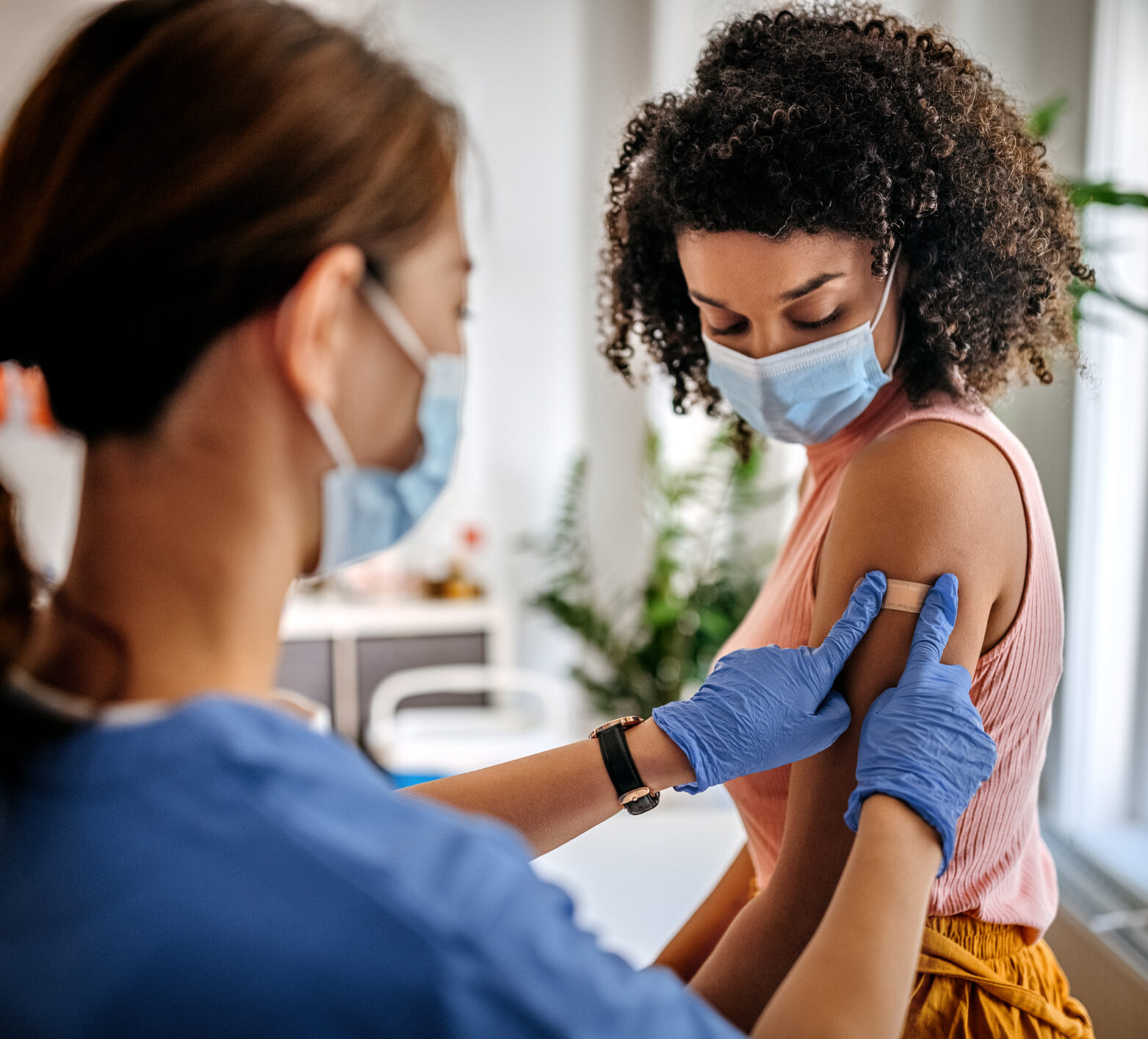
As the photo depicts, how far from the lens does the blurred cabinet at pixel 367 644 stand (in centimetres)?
400

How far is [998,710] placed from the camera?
98cm

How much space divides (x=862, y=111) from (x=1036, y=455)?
1790 mm

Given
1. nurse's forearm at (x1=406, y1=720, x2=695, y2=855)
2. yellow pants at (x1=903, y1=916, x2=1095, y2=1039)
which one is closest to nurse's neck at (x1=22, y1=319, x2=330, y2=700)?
nurse's forearm at (x1=406, y1=720, x2=695, y2=855)

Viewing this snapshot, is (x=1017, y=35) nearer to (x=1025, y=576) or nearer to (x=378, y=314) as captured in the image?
(x=1025, y=576)

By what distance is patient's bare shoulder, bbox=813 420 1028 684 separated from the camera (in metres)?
0.93

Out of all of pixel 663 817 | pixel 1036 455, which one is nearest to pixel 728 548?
pixel 1036 455

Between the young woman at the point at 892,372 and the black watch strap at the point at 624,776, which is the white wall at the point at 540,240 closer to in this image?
the young woman at the point at 892,372

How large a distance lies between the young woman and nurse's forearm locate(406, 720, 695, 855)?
15 cm

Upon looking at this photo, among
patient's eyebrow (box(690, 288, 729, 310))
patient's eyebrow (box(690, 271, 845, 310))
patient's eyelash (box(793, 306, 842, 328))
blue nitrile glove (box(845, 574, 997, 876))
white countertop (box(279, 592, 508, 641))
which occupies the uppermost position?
patient's eyebrow (box(690, 271, 845, 310))

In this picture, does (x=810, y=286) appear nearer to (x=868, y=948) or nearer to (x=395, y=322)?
(x=395, y=322)

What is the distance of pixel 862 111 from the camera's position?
98 centimetres

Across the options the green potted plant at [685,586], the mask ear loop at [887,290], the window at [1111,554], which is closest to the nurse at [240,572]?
the mask ear loop at [887,290]

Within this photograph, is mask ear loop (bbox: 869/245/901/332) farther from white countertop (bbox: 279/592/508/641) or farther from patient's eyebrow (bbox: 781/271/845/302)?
white countertop (bbox: 279/592/508/641)

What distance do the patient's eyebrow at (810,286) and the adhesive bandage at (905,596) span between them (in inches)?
12.3
